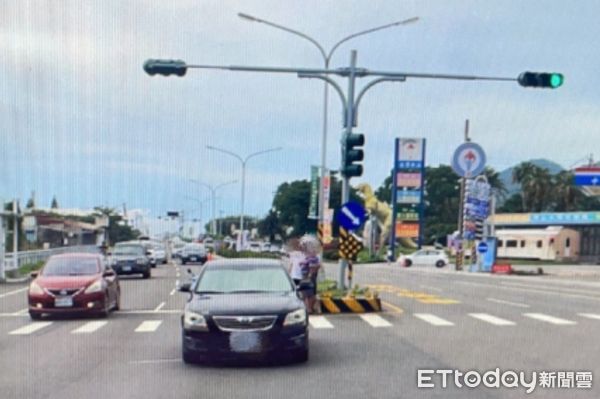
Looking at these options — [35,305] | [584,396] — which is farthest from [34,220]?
[584,396]

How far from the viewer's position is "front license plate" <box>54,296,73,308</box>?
17734 millimetres

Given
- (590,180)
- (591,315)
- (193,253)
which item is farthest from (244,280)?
(590,180)

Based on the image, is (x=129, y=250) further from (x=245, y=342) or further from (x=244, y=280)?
(x=245, y=342)

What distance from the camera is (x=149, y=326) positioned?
1691 cm

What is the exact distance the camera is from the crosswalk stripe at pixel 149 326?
53.6 feet

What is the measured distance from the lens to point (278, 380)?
1014 centimetres

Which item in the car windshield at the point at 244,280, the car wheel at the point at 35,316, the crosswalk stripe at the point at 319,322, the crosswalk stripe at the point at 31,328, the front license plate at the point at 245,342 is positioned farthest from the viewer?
the car wheel at the point at 35,316

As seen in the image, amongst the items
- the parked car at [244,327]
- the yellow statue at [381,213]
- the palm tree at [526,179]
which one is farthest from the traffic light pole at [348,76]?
the palm tree at [526,179]

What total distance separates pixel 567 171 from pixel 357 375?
297 ft

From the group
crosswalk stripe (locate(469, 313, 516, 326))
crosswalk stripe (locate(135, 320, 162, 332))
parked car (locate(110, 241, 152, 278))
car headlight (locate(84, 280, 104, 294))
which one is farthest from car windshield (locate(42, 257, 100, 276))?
parked car (locate(110, 241, 152, 278))

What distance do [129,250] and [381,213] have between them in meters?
49.4

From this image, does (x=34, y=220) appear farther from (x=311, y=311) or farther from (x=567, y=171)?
(x=567, y=171)

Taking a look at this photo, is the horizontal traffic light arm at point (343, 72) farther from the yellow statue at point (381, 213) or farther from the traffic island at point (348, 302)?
the yellow statue at point (381, 213)
